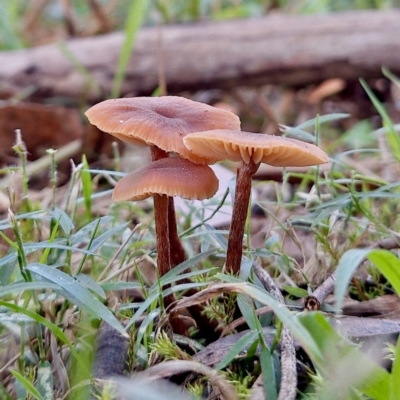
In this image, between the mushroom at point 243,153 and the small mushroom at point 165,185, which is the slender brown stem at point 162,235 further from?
the mushroom at point 243,153

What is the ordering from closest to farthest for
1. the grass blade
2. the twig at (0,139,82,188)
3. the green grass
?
the green grass
the grass blade
the twig at (0,139,82,188)

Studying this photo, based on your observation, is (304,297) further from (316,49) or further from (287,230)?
(316,49)

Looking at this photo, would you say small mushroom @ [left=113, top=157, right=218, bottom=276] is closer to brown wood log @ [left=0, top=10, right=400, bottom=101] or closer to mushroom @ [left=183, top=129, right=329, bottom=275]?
mushroom @ [left=183, top=129, right=329, bottom=275]

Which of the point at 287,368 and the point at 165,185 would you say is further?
the point at 165,185

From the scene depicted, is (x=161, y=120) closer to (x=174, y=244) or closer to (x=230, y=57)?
(x=174, y=244)

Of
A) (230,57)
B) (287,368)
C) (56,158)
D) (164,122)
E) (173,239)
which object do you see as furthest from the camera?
(230,57)

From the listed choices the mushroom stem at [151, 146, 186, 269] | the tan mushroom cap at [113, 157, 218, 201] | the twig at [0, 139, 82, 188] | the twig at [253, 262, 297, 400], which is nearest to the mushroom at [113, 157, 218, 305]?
the tan mushroom cap at [113, 157, 218, 201]

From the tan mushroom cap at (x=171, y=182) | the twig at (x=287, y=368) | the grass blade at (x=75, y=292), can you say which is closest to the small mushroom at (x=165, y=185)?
the tan mushroom cap at (x=171, y=182)

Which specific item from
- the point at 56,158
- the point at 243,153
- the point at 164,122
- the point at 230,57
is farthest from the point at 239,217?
the point at 230,57
